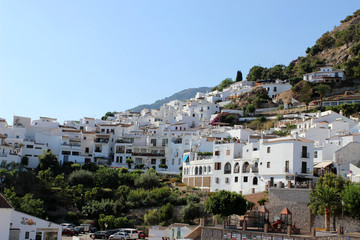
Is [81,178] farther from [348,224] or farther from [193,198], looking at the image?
[348,224]

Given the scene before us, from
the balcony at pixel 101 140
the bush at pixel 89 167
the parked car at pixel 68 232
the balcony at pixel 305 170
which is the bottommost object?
the parked car at pixel 68 232

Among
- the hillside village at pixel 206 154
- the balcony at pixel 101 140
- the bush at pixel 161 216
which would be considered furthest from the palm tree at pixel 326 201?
the balcony at pixel 101 140

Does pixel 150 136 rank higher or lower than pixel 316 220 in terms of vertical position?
higher

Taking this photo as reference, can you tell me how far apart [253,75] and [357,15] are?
132 ft

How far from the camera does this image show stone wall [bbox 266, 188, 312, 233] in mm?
38422

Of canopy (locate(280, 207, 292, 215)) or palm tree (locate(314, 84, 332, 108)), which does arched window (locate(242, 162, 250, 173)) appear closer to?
canopy (locate(280, 207, 292, 215))

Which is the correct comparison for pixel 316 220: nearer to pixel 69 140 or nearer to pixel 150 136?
pixel 150 136

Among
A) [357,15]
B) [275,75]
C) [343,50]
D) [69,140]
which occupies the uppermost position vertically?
[357,15]

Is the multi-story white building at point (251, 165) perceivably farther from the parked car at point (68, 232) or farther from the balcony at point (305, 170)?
the parked car at point (68, 232)

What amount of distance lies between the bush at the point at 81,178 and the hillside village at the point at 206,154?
266 mm

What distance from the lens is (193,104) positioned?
99375 mm

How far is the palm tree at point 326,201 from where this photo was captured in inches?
1377

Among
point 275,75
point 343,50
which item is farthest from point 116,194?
point 343,50

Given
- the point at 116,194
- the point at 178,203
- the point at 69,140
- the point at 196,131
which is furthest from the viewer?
the point at 196,131
